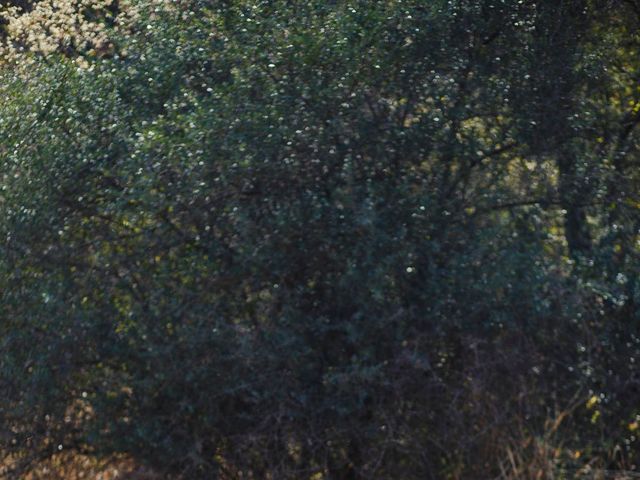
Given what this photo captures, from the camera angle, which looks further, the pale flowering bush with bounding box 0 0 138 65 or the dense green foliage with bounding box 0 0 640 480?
the pale flowering bush with bounding box 0 0 138 65

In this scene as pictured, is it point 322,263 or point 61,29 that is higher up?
point 322,263

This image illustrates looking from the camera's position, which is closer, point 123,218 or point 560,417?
point 560,417

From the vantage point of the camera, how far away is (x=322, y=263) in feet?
20.0

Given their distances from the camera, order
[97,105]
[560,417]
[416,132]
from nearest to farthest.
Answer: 1. [560,417]
2. [416,132]
3. [97,105]

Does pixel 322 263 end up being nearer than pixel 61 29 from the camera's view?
Yes

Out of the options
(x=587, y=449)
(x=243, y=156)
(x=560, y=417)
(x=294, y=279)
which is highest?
(x=243, y=156)

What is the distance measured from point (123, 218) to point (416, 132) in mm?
1758

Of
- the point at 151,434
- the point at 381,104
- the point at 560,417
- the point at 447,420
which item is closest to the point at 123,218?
the point at 151,434

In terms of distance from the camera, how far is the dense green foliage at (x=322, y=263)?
5.91 metres

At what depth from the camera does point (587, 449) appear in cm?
582

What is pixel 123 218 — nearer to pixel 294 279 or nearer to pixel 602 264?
pixel 294 279

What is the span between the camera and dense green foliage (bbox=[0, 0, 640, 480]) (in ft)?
19.4

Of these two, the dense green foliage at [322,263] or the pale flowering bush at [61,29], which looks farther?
the pale flowering bush at [61,29]

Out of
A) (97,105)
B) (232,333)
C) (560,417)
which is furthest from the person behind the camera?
(97,105)
